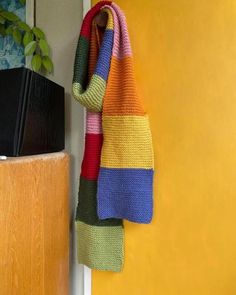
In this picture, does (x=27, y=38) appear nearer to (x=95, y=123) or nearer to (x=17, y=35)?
(x=17, y=35)

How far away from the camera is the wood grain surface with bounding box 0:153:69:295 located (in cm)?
58

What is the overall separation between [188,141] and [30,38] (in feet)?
2.11

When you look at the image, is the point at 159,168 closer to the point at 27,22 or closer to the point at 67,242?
the point at 67,242

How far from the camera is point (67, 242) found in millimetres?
887

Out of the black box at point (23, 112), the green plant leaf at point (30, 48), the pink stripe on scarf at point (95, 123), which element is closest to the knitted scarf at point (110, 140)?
the pink stripe on scarf at point (95, 123)

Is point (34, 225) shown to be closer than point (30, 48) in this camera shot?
Yes

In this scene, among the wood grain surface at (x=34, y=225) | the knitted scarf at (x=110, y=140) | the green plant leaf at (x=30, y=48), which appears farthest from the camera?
the green plant leaf at (x=30, y=48)

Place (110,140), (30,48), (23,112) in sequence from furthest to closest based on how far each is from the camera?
(30,48) < (110,140) < (23,112)

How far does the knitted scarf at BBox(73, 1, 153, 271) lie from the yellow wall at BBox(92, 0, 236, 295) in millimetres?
86

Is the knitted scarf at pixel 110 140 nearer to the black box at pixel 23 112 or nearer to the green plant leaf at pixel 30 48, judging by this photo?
the black box at pixel 23 112

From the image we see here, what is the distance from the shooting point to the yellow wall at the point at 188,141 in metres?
0.79

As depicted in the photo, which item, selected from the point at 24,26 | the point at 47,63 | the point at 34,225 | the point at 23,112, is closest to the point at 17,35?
the point at 24,26

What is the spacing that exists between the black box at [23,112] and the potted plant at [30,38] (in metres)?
0.19

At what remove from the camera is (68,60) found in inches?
37.0
